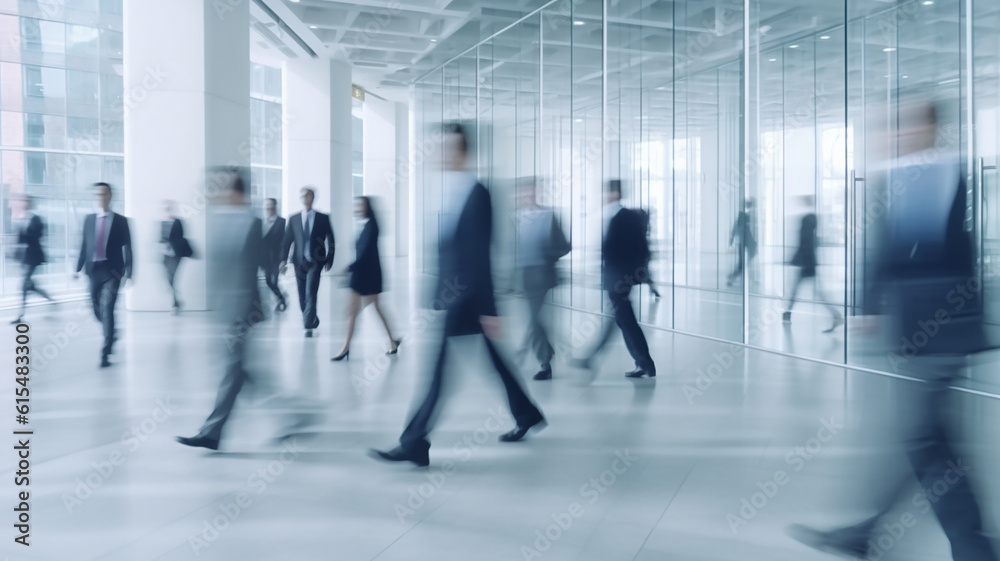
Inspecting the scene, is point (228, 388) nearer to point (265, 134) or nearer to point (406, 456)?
point (406, 456)

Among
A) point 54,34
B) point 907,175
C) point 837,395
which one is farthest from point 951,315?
point 54,34

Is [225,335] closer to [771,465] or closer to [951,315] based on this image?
[771,465]

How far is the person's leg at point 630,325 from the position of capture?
288 inches

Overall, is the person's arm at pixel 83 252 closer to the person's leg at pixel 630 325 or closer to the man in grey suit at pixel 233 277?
the man in grey suit at pixel 233 277

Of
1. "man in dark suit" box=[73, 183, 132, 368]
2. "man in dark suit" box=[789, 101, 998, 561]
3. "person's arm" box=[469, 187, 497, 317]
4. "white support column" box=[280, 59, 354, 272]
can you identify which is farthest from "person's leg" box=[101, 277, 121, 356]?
"white support column" box=[280, 59, 354, 272]

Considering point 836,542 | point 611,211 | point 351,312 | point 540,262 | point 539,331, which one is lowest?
point 836,542

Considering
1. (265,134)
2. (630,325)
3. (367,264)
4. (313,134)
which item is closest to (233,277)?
(367,264)

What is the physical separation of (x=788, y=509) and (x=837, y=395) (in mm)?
3082

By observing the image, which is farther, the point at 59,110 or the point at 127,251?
the point at 59,110

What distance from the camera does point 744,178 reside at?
9.79 meters

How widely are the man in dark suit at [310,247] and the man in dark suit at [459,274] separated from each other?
483 cm

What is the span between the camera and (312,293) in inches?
385

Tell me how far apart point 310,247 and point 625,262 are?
4154 mm

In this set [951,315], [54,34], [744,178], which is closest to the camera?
[951,315]
